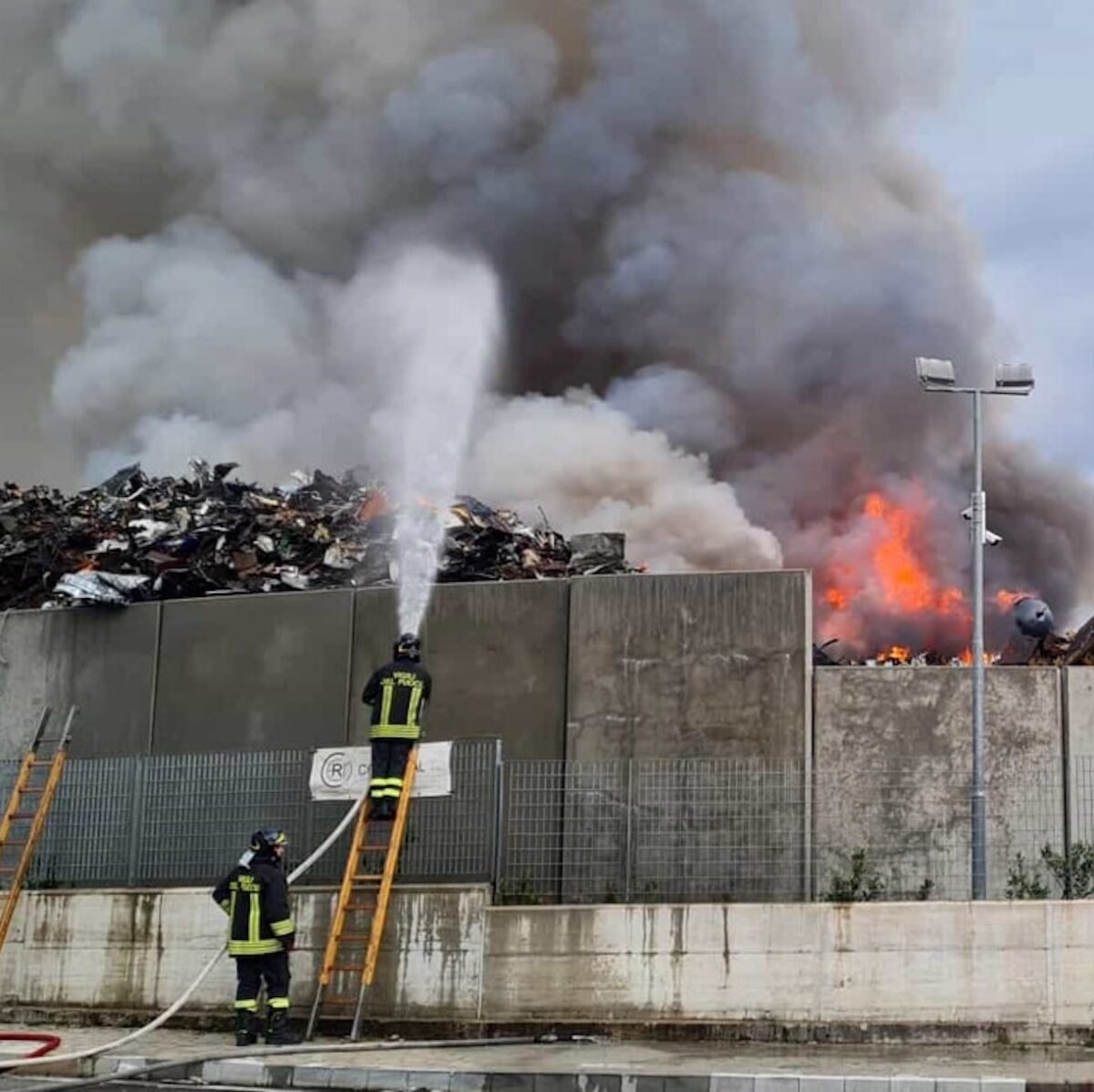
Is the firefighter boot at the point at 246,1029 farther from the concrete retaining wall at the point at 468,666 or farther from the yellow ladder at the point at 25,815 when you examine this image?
the concrete retaining wall at the point at 468,666

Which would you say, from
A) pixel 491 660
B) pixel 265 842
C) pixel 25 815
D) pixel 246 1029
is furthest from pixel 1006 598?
pixel 246 1029

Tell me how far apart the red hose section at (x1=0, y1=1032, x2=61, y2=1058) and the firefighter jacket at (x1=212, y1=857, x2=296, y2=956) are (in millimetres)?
1595

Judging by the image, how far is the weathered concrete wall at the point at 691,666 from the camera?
15906 mm

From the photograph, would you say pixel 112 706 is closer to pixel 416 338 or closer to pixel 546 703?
pixel 546 703

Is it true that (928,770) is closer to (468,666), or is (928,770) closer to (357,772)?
(468,666)

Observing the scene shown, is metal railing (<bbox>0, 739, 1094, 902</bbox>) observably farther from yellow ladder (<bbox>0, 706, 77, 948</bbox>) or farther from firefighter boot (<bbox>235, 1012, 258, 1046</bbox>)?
yellow ladder (<bbox>0, 706, 77, 948</bbox>)

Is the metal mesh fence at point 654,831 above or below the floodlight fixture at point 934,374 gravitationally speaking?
below

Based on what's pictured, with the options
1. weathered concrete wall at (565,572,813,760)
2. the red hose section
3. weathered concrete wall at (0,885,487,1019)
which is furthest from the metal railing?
the red hose section

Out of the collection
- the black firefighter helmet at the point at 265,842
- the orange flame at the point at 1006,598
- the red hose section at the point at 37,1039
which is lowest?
the red hose section at the point at 37,1039

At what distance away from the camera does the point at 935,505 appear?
30375mm

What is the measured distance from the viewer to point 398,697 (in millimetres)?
15148

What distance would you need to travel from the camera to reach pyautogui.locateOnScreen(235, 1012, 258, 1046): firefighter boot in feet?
45.4

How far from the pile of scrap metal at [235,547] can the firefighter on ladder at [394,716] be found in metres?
3.97

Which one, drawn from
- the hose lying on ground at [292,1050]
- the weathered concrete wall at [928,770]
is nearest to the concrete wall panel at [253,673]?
the hose lying on ground at [292,1050]
